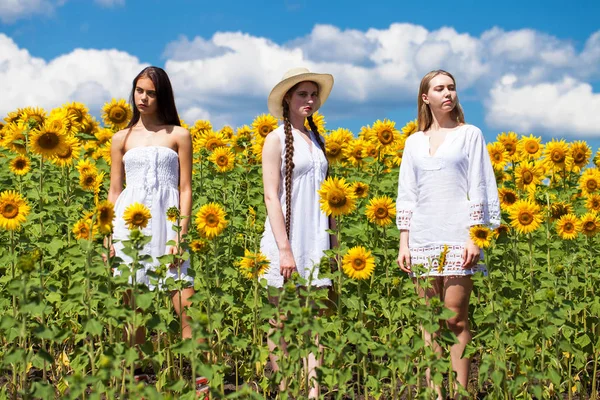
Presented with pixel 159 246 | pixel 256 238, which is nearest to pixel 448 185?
pixel 256 238

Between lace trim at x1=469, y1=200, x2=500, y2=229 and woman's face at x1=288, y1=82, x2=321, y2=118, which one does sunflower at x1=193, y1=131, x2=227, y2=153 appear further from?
lace trim at x1=469, y1=200, x2=500, y2=229

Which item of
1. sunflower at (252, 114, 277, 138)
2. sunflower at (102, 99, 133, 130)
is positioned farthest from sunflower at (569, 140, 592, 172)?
sunflower at (102, 99, 133, 130)

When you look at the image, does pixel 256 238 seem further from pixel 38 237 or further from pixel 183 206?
pixel 38 237

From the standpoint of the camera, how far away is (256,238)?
4043mm

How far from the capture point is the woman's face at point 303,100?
439 cm

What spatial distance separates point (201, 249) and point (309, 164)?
80 cm

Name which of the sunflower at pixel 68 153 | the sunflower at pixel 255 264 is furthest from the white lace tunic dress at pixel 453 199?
the sunflower at pixel 68 153

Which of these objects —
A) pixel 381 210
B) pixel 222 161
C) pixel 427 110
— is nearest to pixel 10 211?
pixel 381 210

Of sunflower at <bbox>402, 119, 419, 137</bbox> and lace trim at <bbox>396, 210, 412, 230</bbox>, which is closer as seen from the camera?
lace trim at <bbox>396, 210, 412, 230</bbox>

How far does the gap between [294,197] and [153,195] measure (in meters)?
0.95

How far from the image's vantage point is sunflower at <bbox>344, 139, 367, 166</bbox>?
7.86 m

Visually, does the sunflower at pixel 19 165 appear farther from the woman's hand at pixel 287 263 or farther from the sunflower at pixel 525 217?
the sunflower at pixel 525 217

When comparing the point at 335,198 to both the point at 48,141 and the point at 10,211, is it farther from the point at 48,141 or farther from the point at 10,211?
the point at 48,141

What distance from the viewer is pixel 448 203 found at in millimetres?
4164
